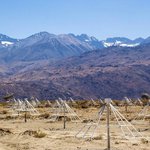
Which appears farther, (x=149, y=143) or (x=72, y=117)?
(x=72, y=117)

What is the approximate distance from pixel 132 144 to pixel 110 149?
3200 millimetres

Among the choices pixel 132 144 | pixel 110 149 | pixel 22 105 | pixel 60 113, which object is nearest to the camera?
pixel 110 149

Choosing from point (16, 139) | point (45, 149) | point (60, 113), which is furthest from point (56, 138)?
point (60, 113)

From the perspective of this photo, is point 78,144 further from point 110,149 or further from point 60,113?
point 60,113

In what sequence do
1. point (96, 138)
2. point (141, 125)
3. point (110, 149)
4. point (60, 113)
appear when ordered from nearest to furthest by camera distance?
point (110, 149) < point (96, 138) < point (141, 125) < point (60, 113)

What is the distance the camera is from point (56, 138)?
3541 centimetres

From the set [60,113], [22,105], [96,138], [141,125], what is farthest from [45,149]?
[22,105]

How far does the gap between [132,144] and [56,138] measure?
700 cm

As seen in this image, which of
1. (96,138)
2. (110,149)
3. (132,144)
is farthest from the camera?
(96,138)

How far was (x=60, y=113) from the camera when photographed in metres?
55.5

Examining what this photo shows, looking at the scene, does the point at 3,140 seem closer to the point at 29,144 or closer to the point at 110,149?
the point at 29,144

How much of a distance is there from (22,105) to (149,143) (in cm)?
3006

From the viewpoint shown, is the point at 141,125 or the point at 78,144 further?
the point at 141,125

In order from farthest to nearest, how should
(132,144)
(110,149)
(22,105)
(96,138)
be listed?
(22,105) < (96,138) < (132,144) < (110,149)
